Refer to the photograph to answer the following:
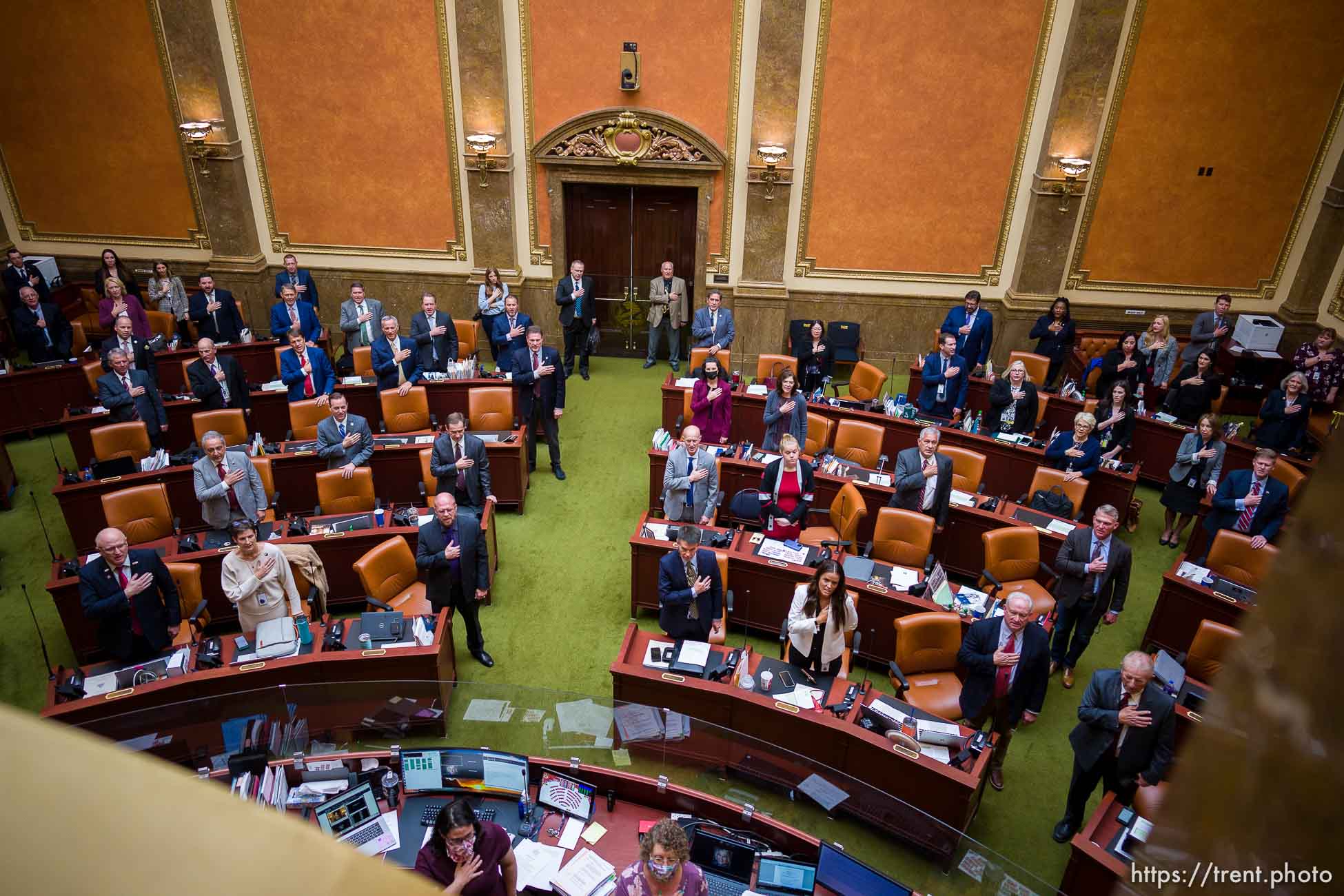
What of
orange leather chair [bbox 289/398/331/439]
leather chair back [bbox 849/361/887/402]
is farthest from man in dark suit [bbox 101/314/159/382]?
leather chair back [bbox 849/361/887/402]

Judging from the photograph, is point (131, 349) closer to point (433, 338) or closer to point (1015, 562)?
point (433, 338)

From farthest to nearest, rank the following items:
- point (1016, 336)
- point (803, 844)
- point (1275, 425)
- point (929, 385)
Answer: point (1016, 336)
point (929, 385)
point (1275, 425)
point (803, 844)

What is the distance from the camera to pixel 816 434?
9.39m

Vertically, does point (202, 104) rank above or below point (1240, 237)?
above

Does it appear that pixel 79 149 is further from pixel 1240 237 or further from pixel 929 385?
pixel 1240 237

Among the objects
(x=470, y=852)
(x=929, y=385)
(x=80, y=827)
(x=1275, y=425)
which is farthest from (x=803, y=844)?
(x=1275, y=425)

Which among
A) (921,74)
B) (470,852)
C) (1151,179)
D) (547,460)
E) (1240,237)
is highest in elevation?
(921,74)

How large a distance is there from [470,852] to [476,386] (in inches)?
260

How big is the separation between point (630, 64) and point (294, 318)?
5.42m

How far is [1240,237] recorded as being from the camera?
11.9 meters

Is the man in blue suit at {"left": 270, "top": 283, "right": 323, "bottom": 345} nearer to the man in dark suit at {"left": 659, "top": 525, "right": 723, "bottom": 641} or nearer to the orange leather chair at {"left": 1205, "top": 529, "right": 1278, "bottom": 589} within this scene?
the man in dark suit at {"left": 659, "top": 525, "right": 723, "bottom": 641}

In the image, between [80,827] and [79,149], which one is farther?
[79,149]

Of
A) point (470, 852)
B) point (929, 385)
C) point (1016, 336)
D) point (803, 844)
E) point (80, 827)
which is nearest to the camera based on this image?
point (80, 827)

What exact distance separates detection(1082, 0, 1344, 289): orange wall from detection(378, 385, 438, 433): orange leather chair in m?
9.11
